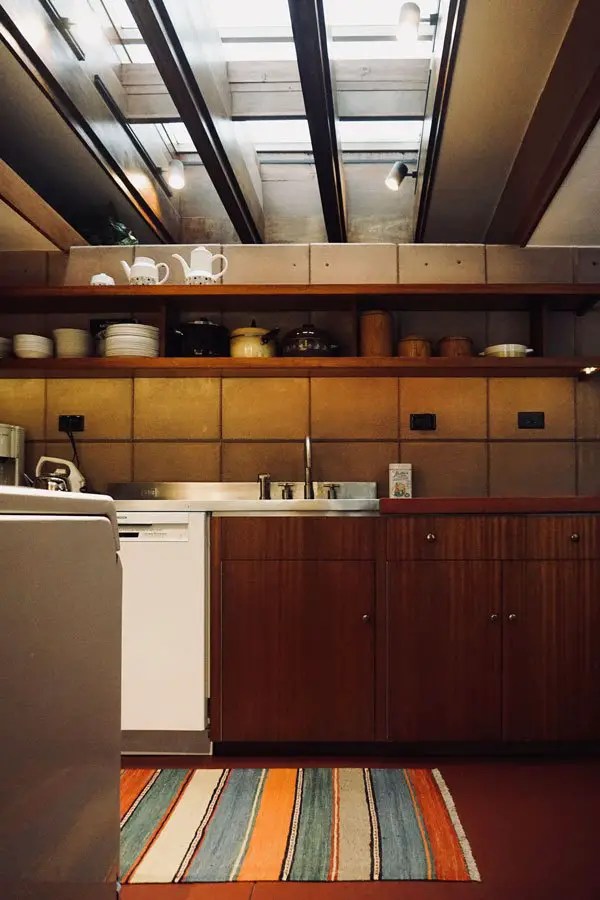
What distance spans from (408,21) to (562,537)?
1860mm

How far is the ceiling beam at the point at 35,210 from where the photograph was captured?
2451mm

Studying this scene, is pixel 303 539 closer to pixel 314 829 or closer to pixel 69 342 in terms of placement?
pixel 314 829

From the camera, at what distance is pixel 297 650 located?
2412 millimetres

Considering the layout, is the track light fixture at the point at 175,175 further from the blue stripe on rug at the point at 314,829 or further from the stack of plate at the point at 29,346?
the blue stripe on rug at the point at 314,829

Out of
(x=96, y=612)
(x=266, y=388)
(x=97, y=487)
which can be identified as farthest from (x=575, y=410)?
(x=96, y=612)

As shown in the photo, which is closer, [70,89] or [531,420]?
[70,89]

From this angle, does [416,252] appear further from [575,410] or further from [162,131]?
[162,131]

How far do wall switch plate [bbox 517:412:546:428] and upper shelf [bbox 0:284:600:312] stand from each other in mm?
544

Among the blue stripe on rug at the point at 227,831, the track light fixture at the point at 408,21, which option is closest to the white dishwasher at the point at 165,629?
the blue stripe on rug at the point at 227,831

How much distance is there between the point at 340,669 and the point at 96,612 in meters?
1.71

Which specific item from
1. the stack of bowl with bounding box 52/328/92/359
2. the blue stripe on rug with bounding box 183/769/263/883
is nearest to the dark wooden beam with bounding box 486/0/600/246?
the stack of bowl with bounding box 52/328/92/359

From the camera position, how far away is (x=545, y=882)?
1.60 m

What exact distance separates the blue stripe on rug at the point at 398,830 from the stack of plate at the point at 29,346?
2.33m

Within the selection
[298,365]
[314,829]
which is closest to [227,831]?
[314,829]
